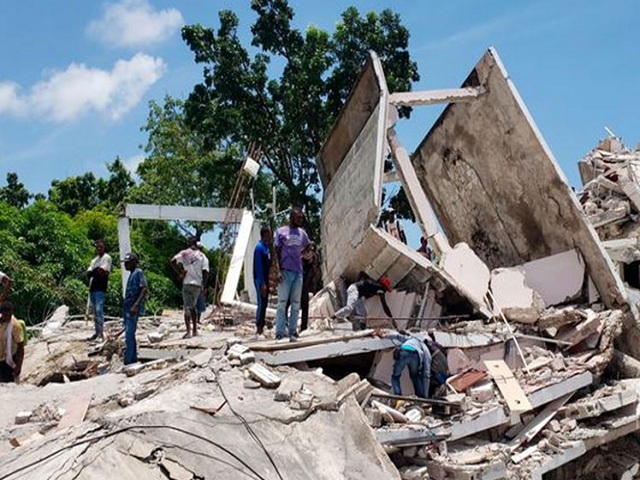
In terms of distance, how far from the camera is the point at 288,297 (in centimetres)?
809

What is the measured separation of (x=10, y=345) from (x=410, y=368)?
4.39 meters

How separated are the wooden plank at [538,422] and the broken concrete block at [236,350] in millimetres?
2864

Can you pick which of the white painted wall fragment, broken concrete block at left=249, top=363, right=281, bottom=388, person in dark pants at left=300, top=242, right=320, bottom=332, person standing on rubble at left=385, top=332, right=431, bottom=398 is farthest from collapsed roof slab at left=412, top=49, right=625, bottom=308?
broken concrete block at left=249, top=363, right=281, bottom=388

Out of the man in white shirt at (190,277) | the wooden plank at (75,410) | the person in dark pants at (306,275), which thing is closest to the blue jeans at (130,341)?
the man in white shirt at (190,277)

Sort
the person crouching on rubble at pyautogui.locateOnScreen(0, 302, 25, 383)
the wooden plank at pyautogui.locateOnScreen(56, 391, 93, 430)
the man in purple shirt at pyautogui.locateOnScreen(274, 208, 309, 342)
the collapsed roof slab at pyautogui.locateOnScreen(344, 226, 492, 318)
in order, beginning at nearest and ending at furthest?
the wooden plank at pyautogui.locateOnScreen(56, 391, 93, 430), the man in purple shirt at pyautogui.locateOnScreen(274, 208, 309, 342), the person crouching on rubble at pyautogui.locateOnScreen(0, 302, 25, 383), the collapsed roof slab at pyautogui.locateOnScreen(344, 226, 492, 318)

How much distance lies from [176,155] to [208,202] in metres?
2.78

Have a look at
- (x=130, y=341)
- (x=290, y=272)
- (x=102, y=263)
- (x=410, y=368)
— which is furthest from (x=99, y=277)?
(x=410, y=368)

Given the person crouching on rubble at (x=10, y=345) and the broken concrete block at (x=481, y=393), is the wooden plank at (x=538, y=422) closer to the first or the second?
the broken concrete block at (x=481, y=393)

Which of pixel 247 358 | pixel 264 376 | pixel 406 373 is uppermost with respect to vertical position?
pixel 247 358

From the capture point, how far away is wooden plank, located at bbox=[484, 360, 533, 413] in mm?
7781

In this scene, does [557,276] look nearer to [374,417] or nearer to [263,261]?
[263,261]

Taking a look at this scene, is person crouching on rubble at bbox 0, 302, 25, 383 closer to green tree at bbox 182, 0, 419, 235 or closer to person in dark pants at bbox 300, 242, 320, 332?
person in dark pants at bbox 300, 242, 320, 332

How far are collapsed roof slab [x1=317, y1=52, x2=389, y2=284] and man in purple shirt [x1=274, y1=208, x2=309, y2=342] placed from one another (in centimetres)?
210

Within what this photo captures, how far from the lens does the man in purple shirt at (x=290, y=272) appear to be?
8023 mm
